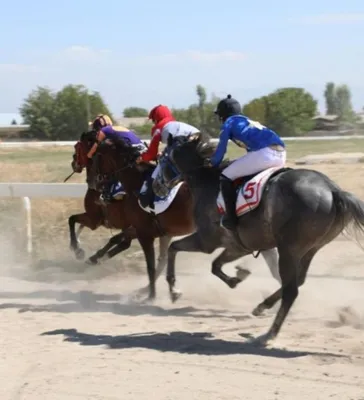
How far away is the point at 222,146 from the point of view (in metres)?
8.93

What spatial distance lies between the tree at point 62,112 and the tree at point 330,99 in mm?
25107

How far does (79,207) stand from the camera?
17.0 m

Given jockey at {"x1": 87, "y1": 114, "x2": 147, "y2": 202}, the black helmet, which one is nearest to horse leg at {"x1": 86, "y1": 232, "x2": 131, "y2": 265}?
jockey at {"x1": 87, "y1": 114, "x2": 147, "y2": 202}

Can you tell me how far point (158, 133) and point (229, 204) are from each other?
80.5 inches

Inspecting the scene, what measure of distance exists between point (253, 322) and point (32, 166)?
595 inches

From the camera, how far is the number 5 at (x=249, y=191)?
8.62 metres

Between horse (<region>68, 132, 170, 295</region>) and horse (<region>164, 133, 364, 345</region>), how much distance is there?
2.24 m

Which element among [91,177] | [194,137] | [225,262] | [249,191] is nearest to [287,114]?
[91,177]

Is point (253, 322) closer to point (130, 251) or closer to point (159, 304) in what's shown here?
point (159, 304)

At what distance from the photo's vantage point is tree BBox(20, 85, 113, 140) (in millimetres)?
58156

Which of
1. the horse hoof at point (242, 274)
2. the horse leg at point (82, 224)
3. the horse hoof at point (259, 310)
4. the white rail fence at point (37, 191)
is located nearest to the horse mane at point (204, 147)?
the horse hoof at point (242, 274)

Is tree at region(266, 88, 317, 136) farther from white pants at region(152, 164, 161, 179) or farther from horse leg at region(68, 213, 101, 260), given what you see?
white pants at region(152, 164, 161, 179)

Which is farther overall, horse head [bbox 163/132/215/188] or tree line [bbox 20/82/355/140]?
tree line [bbox 20/82/355/140]

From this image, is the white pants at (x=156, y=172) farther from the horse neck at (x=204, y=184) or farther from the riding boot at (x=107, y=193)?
the riding boot at (x=107, y=193)
